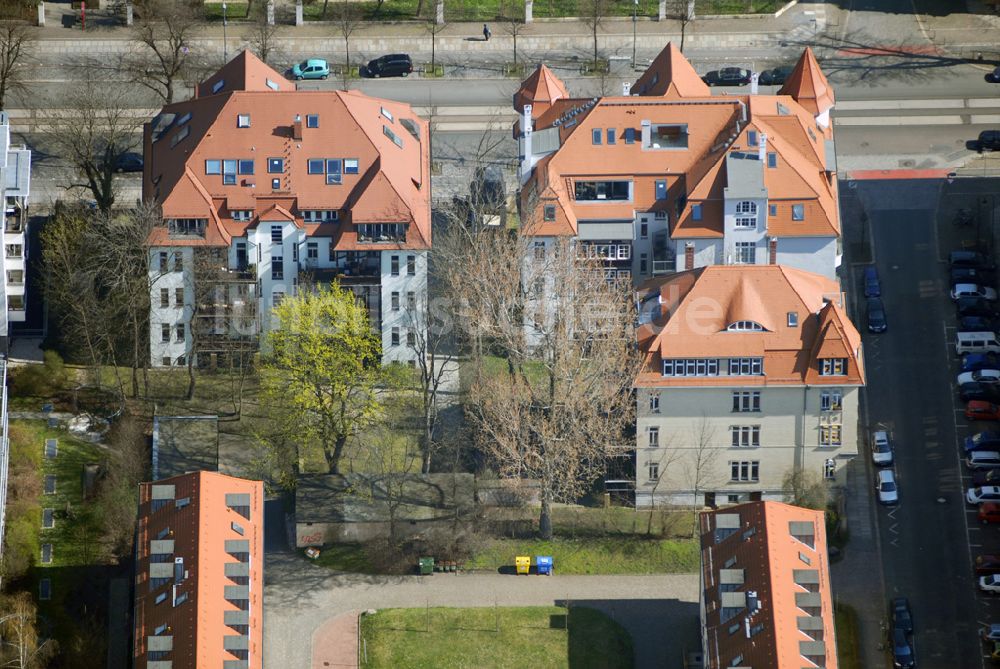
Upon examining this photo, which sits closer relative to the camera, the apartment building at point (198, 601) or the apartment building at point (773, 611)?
the apartment building at point (773, 611)

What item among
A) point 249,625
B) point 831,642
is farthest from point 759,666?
point 249,625

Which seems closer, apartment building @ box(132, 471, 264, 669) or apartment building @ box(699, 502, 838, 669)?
apartment building @ box(699, 502, 838, 669)

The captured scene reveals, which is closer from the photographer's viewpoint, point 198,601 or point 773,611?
point 773,611

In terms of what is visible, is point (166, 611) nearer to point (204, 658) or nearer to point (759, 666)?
point (204, 658)

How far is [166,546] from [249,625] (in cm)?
893

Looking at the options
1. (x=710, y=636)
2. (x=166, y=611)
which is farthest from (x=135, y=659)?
(x=710, y=636)

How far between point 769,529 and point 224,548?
124 feet

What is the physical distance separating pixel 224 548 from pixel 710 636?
34153 millimetres

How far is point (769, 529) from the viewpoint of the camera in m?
200

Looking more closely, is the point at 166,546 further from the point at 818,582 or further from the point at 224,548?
the point at 818,582

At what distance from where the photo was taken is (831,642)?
194m

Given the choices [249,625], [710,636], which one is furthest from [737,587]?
[249,625]

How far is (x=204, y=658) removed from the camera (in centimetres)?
19150

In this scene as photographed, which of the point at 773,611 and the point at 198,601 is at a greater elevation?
the point at 198,601
